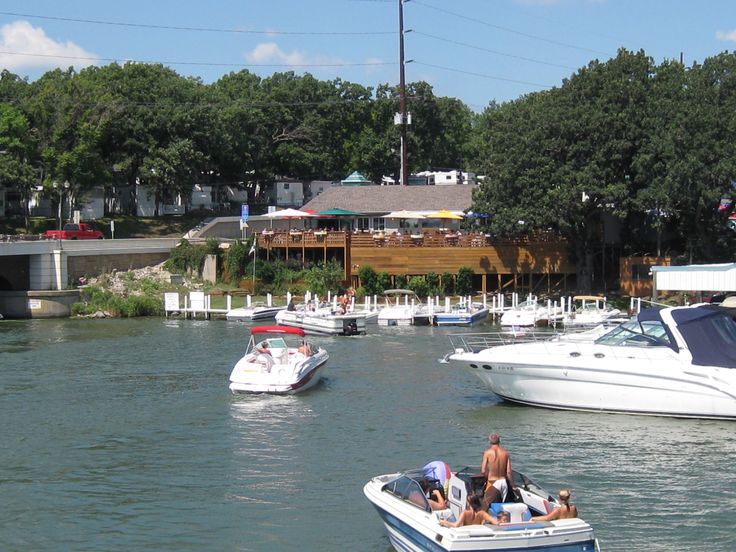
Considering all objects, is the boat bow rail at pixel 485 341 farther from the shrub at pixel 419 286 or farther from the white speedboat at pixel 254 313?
the shrub at pixel 419 286

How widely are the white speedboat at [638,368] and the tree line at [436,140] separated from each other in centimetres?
2780

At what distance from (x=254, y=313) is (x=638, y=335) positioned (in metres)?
31.3

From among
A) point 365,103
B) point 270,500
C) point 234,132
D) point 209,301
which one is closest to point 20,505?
point 270,500

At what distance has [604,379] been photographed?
3123cm

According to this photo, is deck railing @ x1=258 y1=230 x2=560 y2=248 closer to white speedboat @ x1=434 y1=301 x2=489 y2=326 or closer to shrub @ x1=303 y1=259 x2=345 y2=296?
shrub @ x1=303 y1=259 x2=345 y2=296

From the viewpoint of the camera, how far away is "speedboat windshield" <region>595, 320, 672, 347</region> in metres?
31.4

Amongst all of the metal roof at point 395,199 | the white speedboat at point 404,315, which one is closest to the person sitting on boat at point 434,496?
the white speedboat at point 404,315

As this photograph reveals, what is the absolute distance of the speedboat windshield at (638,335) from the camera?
103ft

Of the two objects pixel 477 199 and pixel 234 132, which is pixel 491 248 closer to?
pixel 477 199

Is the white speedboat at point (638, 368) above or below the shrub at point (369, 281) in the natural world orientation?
below

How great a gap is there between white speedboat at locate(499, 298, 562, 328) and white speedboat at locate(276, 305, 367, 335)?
776 cm

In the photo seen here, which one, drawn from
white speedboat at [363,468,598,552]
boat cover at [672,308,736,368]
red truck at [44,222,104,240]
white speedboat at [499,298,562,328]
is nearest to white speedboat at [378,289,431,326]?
white speedboat at [499,298,562,328]

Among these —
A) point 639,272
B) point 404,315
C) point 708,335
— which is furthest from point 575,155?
point 708,335

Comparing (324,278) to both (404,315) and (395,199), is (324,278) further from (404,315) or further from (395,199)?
(395,199)
